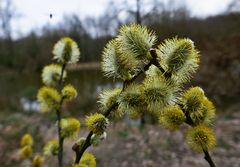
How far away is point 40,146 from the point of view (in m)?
8.70

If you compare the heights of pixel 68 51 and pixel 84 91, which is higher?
pixel 68 51

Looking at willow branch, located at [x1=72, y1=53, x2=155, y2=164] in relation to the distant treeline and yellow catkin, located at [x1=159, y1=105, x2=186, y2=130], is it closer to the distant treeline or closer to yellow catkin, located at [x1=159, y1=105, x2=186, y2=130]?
yellow catkin, located at [x1=159, y1=105, x2=186, y2=130]

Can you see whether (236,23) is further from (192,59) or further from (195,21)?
(192,59)

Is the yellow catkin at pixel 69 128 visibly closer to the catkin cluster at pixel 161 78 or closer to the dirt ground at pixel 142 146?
the catkin cluster at pixel 161 78

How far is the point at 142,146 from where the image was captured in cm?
775

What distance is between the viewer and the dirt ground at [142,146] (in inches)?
275

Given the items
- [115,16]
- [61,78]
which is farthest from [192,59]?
[115,16]

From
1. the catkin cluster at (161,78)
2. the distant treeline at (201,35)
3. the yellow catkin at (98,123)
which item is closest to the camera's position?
the catkin cluster at (161,78)

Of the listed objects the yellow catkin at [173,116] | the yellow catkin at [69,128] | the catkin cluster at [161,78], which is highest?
the catkin cluster at [161,78]

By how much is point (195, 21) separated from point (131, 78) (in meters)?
14.0

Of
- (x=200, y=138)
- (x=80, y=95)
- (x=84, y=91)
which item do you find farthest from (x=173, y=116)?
(x=84, y=91)

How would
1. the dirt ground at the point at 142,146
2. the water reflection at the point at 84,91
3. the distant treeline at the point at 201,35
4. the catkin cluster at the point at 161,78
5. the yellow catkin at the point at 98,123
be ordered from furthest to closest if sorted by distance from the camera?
the water reflection at the point at 84,91 < the distant treeline at the point at 201,35 < the dirt ground at the point at 142,146 < the yellow catkin at the point at 98,123 < the catkin cluster at the point at 161,78

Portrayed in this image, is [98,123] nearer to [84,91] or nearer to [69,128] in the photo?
[69,128]

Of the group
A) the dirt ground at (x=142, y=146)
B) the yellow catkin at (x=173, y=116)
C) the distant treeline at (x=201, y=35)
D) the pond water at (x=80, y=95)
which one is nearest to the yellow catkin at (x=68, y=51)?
the yellow catkin at (x=173, y=116)
